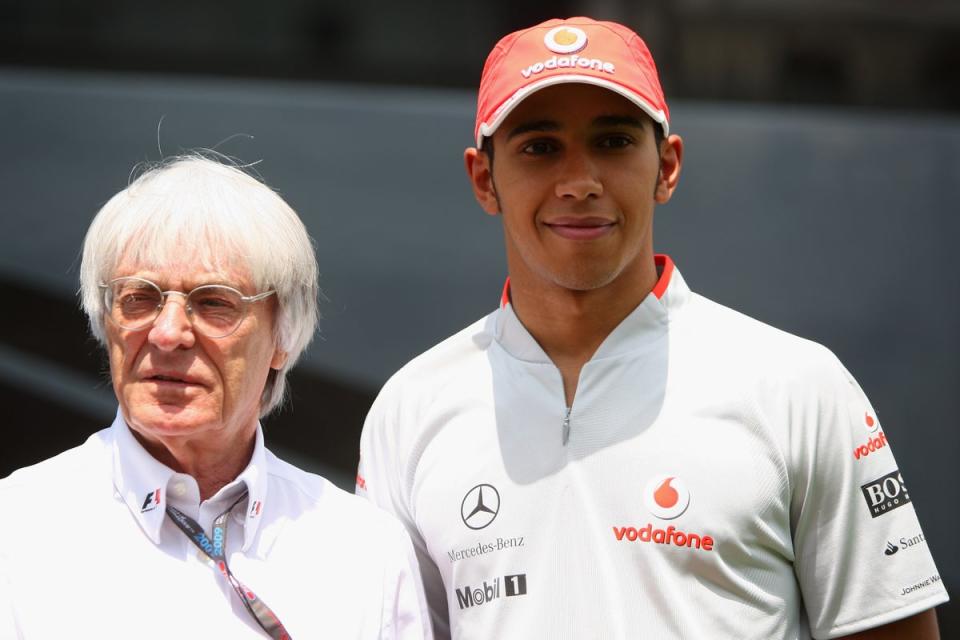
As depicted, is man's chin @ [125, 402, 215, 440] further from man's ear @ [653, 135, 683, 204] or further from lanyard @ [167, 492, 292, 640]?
man's ear @ [653, 135, 683, 204]

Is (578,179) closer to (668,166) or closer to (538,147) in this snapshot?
(538,147)

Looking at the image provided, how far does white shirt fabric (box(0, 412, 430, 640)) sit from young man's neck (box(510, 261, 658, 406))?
30 centimetres

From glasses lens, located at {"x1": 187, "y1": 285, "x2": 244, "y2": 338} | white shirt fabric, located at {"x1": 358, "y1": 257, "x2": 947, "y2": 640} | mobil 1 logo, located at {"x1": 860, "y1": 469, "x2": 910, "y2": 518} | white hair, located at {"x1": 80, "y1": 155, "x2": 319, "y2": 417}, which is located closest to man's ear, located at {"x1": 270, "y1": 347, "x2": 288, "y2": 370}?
white hair, located at {"x1": 80, "y1": 155, "x2": 319, "y2": 417}

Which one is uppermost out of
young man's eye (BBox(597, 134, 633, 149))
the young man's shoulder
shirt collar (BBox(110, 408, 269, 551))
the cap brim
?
the cap brim

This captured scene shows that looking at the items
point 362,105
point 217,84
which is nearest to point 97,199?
point 217,84

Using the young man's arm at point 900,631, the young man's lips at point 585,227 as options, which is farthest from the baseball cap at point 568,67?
the young man's arm at point 900,631

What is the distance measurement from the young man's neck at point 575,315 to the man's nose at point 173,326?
1.47 ft

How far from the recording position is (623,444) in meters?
1.58

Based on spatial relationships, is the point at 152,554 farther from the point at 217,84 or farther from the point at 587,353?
the point at 217,84

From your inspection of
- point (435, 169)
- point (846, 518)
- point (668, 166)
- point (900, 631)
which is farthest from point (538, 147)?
point (435, 169)

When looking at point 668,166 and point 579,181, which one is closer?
point 579,181

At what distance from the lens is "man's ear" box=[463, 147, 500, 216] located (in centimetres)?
171

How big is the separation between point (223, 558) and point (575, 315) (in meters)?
0.53

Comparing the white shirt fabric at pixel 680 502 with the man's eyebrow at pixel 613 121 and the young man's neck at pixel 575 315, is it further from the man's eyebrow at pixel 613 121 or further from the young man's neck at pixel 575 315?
the man's eyebrow at pixel 613 121
